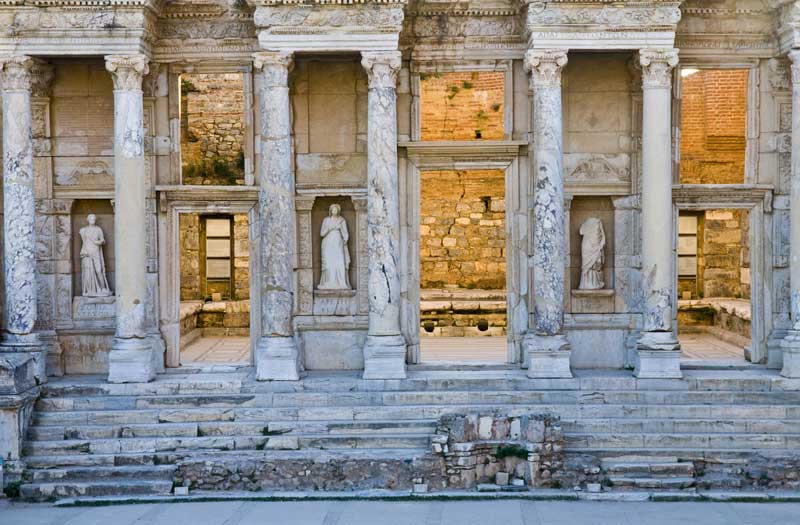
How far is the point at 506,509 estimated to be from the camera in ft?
43.6

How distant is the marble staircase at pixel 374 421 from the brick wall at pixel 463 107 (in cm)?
854

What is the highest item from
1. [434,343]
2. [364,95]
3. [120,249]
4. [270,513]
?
[364,95]

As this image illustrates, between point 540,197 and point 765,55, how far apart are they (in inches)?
171

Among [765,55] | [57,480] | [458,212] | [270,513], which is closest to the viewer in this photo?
[270,513]

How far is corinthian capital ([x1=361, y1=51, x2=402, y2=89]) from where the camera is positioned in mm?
15766

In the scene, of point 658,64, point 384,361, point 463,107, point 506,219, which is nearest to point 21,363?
Answer: point 384,361

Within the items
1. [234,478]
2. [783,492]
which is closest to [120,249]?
[234,478]

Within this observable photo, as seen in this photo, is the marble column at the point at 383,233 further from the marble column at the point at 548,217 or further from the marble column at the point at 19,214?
the marble column at the point at 19,214

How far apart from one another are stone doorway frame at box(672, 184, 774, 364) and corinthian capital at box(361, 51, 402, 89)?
15.8 feet

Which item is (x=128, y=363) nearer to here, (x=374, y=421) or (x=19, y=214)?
(x=19, y=214)

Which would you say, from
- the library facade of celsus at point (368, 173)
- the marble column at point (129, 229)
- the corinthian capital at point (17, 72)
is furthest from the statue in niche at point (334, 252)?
the corinthian capital at point (17, 72)

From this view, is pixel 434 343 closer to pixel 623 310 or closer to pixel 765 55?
pixel 623 310

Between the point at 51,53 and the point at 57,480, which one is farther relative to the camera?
the point at 51,53

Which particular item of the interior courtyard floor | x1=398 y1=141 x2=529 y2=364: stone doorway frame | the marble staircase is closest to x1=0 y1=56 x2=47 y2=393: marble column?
the marble staircase
